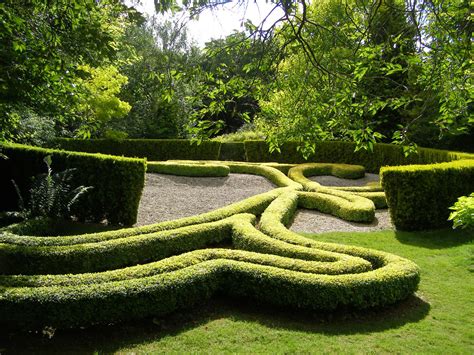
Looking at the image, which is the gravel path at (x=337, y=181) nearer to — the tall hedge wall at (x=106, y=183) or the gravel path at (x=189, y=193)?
the gravel path at (x=189, y=193)

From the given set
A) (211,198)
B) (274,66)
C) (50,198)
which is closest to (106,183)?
(50,198)

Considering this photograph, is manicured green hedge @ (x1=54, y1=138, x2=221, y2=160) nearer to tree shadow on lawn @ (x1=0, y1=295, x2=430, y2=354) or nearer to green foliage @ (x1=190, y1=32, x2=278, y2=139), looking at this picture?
tree shadow on lawn @ (x1=0, y1=295, x2=430, y2=354)

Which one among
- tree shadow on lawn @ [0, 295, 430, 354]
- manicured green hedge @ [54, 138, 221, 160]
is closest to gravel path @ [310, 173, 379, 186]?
manicured green hedge @ [54, 138, 221, 160]

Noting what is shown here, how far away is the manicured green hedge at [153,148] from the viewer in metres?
21.7

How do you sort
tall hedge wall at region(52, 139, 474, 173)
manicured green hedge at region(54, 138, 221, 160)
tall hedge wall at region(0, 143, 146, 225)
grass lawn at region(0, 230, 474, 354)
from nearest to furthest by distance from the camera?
grass lawn at region(0, 230, 474, 354)
tall hedge wall at region(0, 143, 146, 225)
tall hedge wall at region(52, 139, 474, 173)
manicured green hedge at region(54, 138, 221, 160)

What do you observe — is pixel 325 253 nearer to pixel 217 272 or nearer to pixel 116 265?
pixel 217 272

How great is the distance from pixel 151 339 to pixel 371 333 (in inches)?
104

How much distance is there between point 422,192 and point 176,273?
21.2 ft

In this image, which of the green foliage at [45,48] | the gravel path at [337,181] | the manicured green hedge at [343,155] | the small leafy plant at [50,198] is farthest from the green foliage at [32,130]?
the gravel path at [337,181]

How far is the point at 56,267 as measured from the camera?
6242 millimetres

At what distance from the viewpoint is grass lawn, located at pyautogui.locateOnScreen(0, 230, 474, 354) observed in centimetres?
458

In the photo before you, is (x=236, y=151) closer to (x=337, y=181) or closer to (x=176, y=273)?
(x=337, y=181)

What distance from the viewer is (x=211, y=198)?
39.7ft

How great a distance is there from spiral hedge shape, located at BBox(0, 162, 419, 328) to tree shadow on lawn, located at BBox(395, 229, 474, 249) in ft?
8.39
